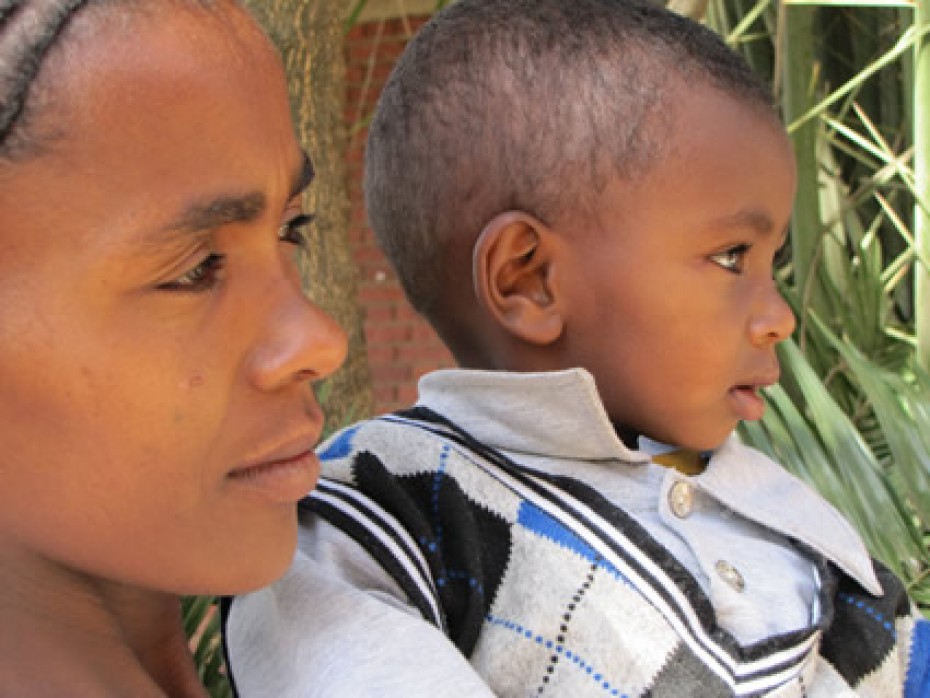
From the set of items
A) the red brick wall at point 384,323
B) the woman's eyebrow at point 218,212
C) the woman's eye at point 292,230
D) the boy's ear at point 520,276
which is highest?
the woman's eyebrow at point 218,212

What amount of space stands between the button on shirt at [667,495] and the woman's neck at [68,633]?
437mm

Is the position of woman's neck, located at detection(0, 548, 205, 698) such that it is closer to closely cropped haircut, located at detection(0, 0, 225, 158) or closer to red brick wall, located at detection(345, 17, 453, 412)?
closely cropped haircut, located at detection(0, 0, 225, 158)

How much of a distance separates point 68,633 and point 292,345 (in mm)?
264

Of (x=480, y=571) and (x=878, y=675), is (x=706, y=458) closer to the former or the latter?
(x=878, y=675)

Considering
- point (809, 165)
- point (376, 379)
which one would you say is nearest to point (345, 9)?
point (809, 165)

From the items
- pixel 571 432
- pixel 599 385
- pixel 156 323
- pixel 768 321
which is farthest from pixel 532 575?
pixel 156 323

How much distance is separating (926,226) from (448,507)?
1689 mm

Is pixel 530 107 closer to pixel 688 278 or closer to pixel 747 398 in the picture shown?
pixel 688 278

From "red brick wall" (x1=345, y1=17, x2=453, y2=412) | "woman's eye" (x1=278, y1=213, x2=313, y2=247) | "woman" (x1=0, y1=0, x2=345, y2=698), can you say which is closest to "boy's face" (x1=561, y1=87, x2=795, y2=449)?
"woman's eye" (x1=278, y1=213, x2=313, y2=247)

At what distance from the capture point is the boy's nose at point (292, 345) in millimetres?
792

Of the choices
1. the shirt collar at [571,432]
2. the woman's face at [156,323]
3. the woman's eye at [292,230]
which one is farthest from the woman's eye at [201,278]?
the shirt collar at [571,432]

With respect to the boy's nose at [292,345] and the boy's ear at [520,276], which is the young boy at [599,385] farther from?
the boy's nose at [292,345]

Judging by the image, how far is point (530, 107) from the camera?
126cm

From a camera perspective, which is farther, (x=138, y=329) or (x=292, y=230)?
(x=292, y=230)
